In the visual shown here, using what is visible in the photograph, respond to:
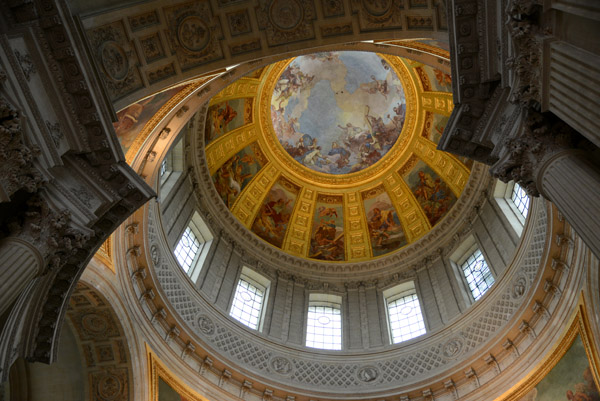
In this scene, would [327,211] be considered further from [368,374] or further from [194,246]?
[368,374]

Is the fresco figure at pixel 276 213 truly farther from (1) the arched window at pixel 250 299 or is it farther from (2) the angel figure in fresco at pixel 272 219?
(1) the arched window at pixel 250 299

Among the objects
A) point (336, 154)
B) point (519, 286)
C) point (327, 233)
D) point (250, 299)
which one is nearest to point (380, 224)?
point (327, 233)

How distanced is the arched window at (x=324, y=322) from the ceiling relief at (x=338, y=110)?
342 inches

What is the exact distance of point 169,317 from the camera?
14250 mm

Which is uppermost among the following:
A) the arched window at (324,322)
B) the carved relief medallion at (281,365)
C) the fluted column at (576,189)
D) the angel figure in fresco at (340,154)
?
the angel figure in fresco at (340,154)

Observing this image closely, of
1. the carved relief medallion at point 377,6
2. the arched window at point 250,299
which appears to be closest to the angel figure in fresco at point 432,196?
the arched window at point 250,299

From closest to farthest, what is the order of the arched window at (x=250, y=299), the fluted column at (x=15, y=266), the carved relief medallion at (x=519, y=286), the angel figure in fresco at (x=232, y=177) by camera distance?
the fluted column at (x=15, y=266)
the carved relief medallion at (x=519, y=286)
the arched window at (x=250, y=299)
the angel figure in fresco at (x=232, y=177)

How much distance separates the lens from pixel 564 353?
1199 cm

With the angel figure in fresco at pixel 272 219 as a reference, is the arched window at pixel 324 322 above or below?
below

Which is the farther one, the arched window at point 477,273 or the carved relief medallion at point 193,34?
the arched window at point 477,273

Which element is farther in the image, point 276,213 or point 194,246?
point 276,213

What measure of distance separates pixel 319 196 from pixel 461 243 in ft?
28.9

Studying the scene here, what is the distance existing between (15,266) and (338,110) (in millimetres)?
23809

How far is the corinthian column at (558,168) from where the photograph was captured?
561 centimetres
